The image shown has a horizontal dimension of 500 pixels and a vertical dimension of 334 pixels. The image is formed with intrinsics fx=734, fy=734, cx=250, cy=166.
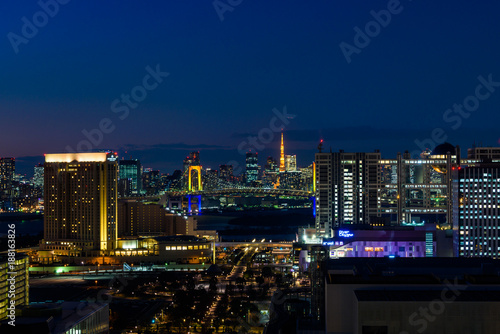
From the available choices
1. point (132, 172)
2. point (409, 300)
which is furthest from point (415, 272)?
point (132, 172)

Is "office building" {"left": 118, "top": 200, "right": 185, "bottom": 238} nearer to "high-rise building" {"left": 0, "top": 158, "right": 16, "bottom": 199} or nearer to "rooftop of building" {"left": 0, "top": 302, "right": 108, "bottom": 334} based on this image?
"rooftop of building" {"left": 0, "top": 302, "right": 108, "bottom": 334}

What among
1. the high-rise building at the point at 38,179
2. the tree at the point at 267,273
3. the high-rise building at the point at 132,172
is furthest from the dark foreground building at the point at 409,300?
the high-rise building at the point at 38,179

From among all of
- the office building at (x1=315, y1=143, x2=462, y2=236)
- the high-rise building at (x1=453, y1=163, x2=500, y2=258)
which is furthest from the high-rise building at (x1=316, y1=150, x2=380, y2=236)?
the high-rise building at (x1=453, y1=163, x2=500, y2=258)

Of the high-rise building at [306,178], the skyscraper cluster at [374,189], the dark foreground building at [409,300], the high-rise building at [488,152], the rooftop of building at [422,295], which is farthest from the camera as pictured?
the high-rise building at [306,178]

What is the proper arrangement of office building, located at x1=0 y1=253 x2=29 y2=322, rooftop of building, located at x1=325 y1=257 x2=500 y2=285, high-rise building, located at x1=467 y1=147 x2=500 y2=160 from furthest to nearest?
high-rise building, located at x1=467 y1=147 x2=500 y2=160 < office building, located at x1=0 y1=253 x2=29 y2=322 < rooftop of building, located at x1=325 y1=257 x2=500 y2=285

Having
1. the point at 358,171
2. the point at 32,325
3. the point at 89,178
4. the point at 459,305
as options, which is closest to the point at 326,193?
the point at 358,171

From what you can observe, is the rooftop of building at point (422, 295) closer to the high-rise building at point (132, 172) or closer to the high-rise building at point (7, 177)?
the high-rise building at point (132, 172)

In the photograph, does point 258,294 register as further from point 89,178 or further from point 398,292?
point 89,178
